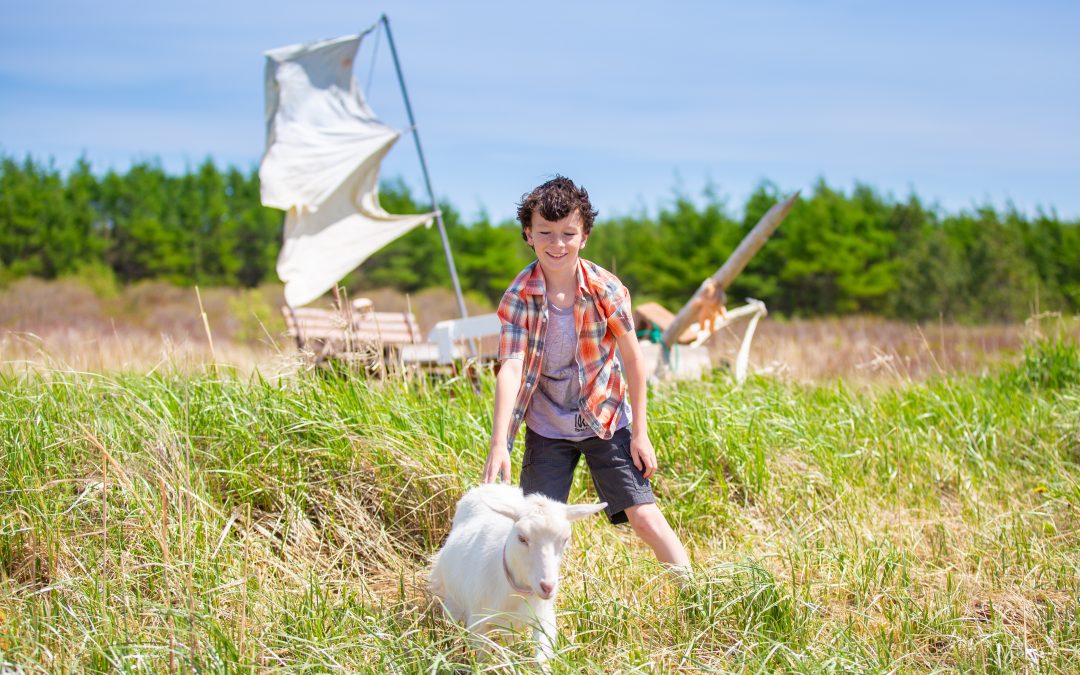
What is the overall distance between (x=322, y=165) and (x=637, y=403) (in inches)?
242

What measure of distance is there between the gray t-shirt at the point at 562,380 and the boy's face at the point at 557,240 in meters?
→ 0.17

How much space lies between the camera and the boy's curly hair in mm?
2957

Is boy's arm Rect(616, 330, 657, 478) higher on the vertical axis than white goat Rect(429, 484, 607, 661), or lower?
higher

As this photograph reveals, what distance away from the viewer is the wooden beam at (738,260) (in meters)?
6.53

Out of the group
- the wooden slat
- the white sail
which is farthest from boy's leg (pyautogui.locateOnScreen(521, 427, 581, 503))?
the white sail

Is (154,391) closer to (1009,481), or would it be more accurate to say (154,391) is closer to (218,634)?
(218,634)

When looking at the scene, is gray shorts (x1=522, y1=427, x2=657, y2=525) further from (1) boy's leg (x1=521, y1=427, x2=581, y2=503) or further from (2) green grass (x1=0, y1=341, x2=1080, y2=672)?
(2) green grass (x1=0, y1=341, x2=1080, y2=672)

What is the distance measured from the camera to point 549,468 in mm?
3156

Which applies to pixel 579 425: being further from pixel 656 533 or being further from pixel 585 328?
pixel 656 533

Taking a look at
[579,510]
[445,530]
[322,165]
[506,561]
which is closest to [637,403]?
[579,510]

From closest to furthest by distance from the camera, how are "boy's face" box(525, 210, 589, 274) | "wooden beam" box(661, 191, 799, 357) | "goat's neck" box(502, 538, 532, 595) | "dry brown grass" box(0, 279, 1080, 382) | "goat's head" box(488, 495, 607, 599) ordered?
"goat's head" box(488, 495, 607, 599) → "goat's neck" box(502, 538, 532, 595) → "boy's face" box(525, 210, 589, 274) → "wooden beam" box(661, 191, 799, 357) → "dry brown grass" box(0, 279, 1080, 382)

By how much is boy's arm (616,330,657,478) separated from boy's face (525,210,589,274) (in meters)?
0.35

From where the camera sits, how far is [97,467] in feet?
12.3

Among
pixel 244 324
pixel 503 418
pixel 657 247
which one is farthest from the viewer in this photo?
pixel 657 247
